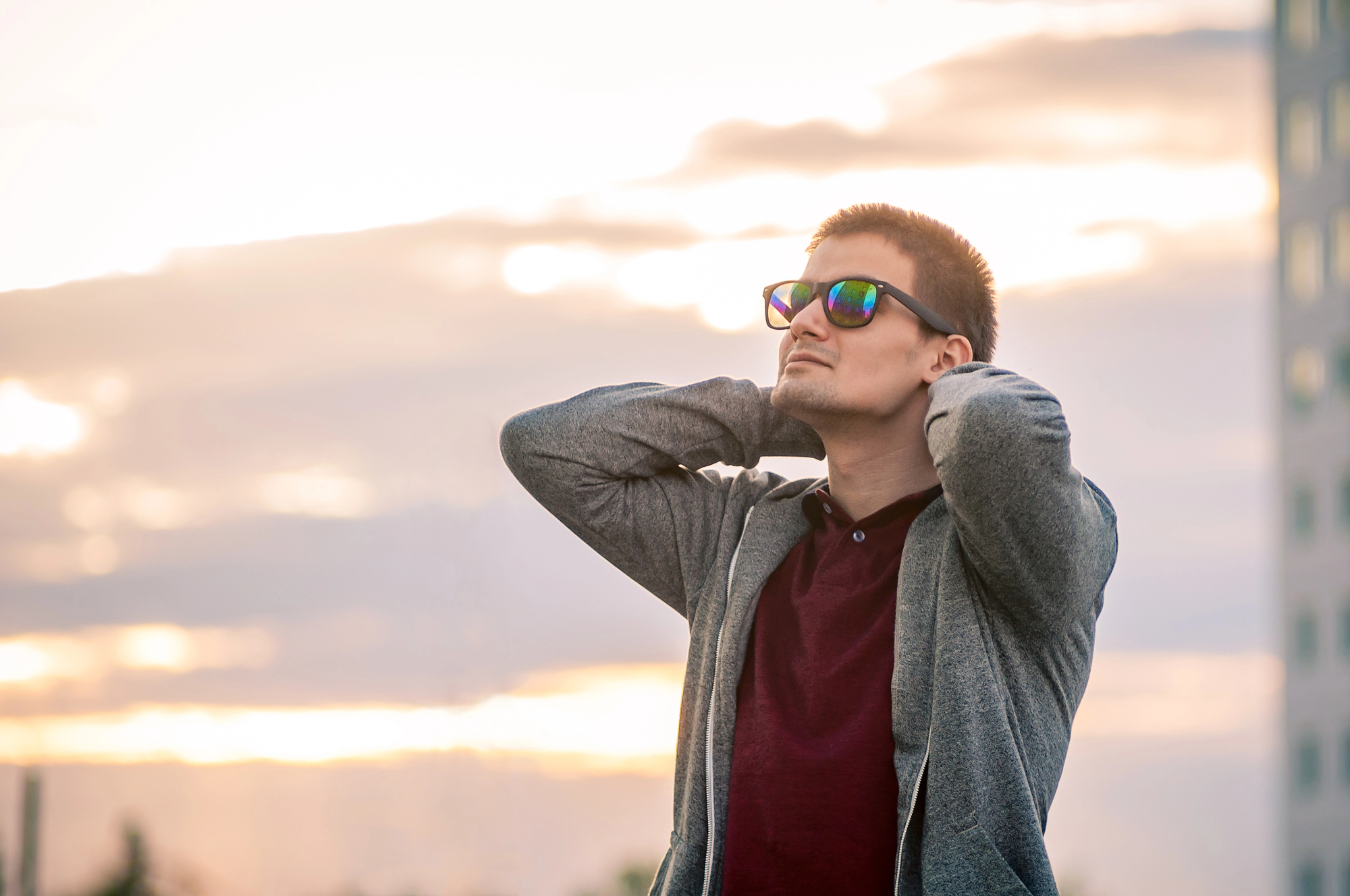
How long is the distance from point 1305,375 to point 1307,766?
1800 centimetres

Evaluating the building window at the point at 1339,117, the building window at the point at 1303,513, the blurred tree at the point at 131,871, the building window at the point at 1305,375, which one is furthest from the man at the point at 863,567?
the building window at the point at 1339,117

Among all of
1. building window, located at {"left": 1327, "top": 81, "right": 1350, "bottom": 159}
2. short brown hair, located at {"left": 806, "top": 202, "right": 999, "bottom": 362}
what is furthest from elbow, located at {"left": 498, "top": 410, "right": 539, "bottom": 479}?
building window, located at {"left": 1327, "top": 81, "right": 1350, "bottom": 159}

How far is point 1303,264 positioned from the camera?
205 ft

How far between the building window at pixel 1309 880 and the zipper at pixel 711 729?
202 ft

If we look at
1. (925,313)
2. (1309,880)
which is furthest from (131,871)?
(925,313)

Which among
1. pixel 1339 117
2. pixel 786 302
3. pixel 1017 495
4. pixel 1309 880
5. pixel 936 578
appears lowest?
pixel 1309 880

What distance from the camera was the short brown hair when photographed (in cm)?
297

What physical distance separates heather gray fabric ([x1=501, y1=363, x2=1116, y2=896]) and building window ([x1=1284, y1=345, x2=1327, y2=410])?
63384 millimetres

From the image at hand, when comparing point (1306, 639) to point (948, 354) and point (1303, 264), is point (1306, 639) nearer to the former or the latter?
point (1303, 264)

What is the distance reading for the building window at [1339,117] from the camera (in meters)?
61.6

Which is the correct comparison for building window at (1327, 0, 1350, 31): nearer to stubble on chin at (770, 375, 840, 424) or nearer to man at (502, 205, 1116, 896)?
man at (502, 205, 1116, 896)

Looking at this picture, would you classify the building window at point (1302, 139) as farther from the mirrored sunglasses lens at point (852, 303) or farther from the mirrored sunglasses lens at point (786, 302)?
the mirrored sunglasses lens at point (852, 303)

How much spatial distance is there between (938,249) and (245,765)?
55.1 meters

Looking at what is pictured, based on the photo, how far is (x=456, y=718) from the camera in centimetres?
1878
